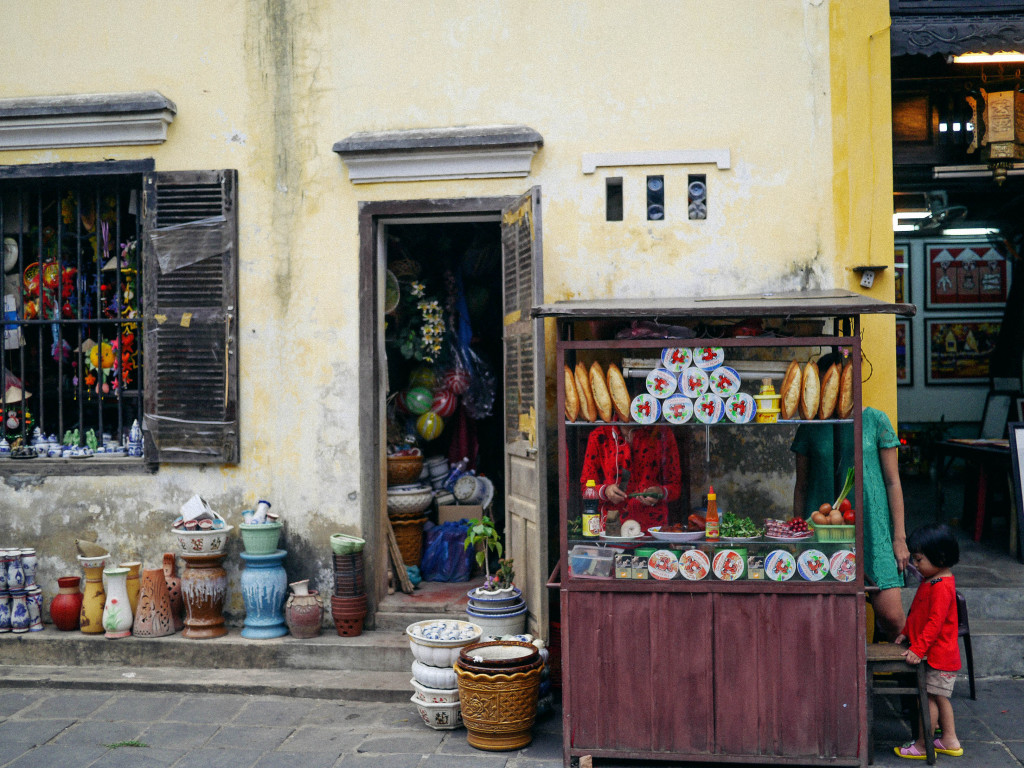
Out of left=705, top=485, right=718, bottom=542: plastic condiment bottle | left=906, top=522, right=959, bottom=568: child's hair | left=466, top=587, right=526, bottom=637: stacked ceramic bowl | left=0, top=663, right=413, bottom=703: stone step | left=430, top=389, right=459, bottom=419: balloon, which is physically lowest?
left=0, top=663, right=413, bottom=703: stone step

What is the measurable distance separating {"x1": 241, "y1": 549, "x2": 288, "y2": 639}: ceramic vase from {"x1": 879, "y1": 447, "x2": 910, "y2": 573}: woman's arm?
4.26 metres

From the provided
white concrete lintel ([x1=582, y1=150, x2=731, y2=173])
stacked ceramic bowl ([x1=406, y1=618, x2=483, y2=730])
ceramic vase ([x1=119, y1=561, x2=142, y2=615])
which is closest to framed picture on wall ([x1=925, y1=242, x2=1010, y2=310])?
white concrete lintel ([x1=582, y1=150, x2=731, y2=173])

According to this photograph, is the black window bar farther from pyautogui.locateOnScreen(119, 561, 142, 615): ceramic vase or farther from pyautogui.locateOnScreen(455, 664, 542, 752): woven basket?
pyautogui.locateOnScreen(455, 664, 542, 752): woven basket

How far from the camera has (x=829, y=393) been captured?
5.00 metres

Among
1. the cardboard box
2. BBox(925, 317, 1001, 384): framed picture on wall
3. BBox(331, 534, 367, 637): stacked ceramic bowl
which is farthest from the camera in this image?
BBox(925, 317, 1001, 384): framed picture on wall

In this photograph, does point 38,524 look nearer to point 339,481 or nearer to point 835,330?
point 339,481

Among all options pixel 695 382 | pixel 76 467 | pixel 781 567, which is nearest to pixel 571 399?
pixel 695 382

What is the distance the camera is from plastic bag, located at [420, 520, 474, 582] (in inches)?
307

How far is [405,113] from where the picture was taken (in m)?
6.71

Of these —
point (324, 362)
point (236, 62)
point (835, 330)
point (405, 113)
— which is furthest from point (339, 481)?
point (835, 330)

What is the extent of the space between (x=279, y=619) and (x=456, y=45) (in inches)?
179

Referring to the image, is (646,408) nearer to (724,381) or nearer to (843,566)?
(724,381)

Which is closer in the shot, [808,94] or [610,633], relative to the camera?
[610,633]

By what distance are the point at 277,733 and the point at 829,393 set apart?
3916 millimetres
